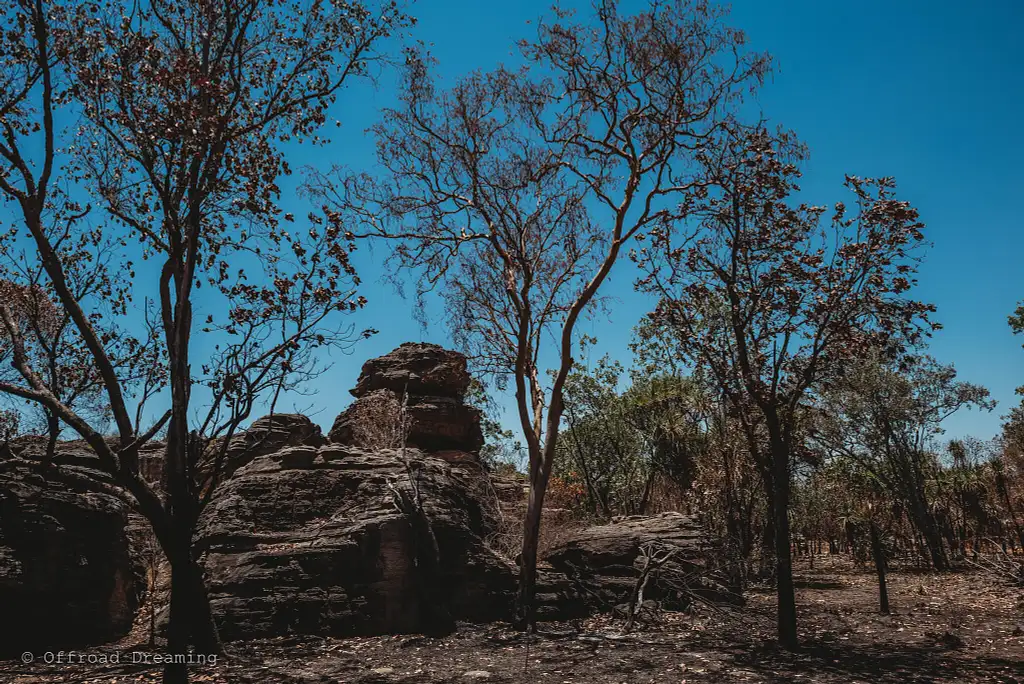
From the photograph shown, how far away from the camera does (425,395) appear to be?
A: 106 feet

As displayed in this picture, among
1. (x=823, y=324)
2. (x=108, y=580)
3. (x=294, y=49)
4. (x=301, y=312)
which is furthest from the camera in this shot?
(x=108, y=580)

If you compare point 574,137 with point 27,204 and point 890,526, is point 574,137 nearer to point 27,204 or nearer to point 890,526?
point 27,204

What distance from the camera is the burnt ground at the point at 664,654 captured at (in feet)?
31.3

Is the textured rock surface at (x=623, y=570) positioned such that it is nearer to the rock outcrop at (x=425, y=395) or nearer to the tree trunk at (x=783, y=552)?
the tree trunk at (x=783, y=552)

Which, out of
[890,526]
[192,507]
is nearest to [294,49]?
[192,507]

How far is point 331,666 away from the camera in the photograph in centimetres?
1065

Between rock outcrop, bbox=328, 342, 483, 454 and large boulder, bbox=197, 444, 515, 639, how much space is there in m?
15.1

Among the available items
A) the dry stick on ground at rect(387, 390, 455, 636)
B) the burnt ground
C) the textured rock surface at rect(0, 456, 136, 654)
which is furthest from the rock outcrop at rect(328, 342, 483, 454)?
Answer: the burnt ground

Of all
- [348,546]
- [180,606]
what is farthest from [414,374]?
[180,606]

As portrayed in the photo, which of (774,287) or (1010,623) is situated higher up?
(774,287)

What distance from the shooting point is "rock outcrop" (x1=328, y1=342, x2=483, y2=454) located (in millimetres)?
31281

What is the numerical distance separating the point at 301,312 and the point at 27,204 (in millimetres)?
3621

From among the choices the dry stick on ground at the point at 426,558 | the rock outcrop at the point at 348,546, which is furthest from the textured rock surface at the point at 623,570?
the dry stick on ground at the point at 426,558

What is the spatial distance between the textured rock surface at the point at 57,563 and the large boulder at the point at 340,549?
156 centimetres
